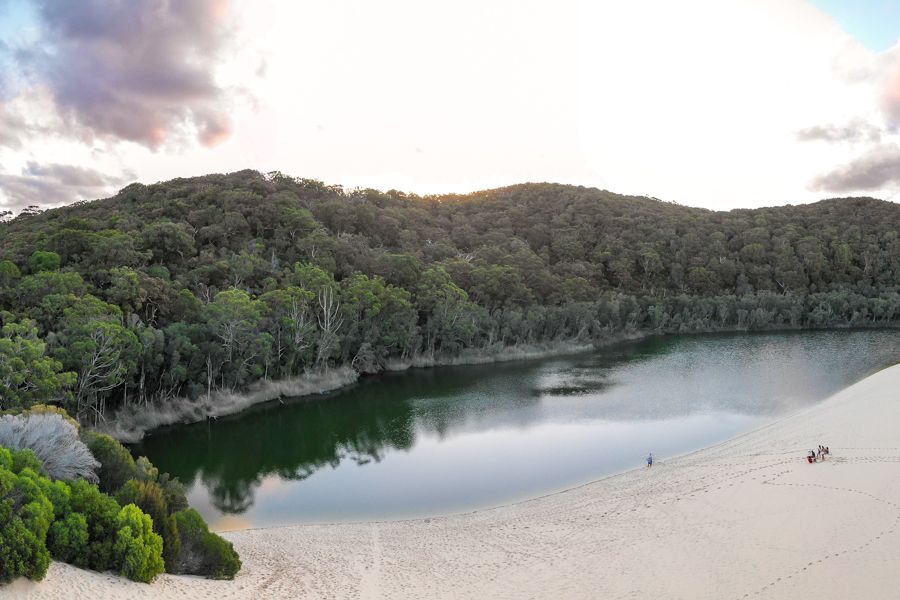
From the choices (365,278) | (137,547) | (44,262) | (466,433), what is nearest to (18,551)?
(137,547)

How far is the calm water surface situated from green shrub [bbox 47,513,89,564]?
921 centimetres

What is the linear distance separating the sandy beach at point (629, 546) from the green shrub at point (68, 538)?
0.43 m

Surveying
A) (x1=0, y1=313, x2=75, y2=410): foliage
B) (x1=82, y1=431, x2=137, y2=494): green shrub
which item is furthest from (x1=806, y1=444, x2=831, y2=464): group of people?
(x1=0, y1=313, x2=75, y2=410): foliage

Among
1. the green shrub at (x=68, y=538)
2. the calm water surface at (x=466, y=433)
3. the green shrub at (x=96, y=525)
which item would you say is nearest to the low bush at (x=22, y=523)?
the green shrub at (x=68, y=538)

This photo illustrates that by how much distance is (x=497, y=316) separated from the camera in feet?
197

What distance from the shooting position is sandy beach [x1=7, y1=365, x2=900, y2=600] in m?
13.1

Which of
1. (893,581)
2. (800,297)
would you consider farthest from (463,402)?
(800,297)

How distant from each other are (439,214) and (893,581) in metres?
94.3

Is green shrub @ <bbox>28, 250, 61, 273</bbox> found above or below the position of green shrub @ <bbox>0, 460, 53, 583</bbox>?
above

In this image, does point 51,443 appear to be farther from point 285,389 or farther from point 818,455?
point 285,389

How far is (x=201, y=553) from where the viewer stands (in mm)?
13961

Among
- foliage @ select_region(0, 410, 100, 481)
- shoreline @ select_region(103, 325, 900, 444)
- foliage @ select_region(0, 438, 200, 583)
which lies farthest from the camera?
shoreline @ select_region(103, 325, 900, 444)

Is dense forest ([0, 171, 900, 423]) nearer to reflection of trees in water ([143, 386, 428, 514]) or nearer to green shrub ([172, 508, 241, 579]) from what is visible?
reflection of trees in water ([143, 386, 428, 514])

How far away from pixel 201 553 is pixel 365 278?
36244 mm
